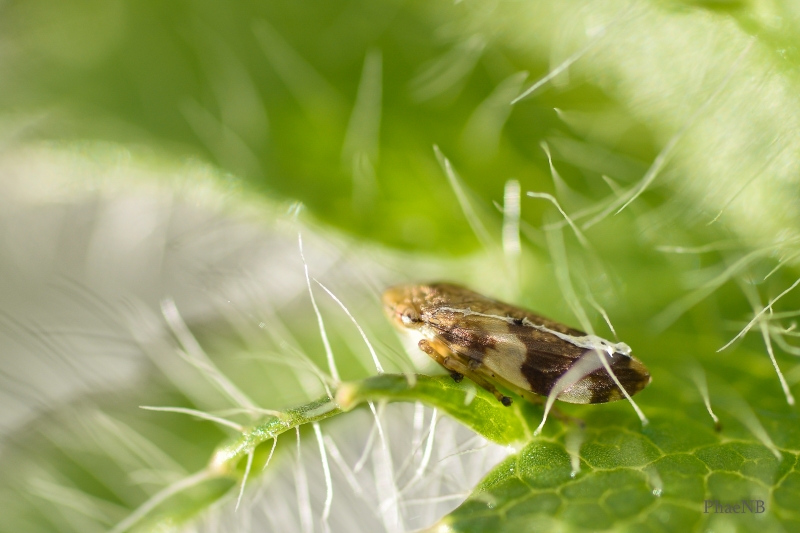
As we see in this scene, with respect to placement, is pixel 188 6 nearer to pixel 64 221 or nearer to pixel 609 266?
pixel 64 221

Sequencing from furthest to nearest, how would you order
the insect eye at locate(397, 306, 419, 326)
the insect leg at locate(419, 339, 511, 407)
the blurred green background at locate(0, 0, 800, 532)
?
the insect eye at locate(397, 306, 419, 326) → the blurred green background at locate(0, 0, 800, 532) → the insect leg at locate(419, 339, 511, 407)

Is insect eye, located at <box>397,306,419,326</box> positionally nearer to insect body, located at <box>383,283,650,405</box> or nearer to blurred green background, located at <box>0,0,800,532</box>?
insect body, located at <box>383,283,650,405</box>

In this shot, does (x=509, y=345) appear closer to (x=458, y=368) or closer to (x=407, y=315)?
(x=458, y=368)

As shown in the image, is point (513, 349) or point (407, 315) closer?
point (513, 349)

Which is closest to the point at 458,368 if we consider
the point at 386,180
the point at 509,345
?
the point at 509,345

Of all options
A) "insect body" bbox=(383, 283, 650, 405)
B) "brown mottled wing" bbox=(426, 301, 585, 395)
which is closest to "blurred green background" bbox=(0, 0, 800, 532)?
"insect body" bbox=(383, 283, 650, 405)

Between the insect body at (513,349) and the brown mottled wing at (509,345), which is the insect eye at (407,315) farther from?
the brown mottled wing at (509,345)

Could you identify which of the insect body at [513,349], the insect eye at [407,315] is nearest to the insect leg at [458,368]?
the insect body at [513,349]
